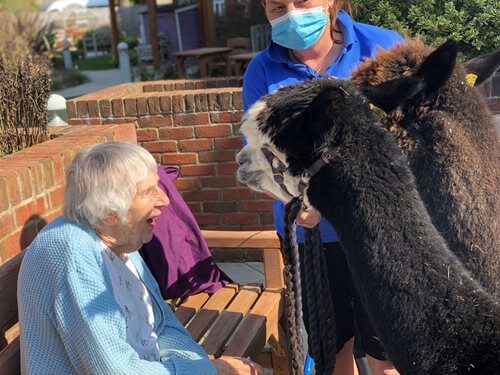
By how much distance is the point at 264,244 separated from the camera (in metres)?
3.38

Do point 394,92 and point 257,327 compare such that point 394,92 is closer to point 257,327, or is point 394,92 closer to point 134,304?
point 134,304

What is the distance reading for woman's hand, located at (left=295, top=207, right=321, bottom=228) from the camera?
2.00m

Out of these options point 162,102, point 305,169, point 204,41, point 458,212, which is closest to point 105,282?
point 305,169

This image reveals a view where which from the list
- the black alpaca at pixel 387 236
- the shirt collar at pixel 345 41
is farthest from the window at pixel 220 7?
the black alpaca at pixel 387 236

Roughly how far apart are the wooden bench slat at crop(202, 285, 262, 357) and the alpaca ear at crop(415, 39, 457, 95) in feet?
5.03

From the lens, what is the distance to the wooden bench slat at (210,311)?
3008 millimetres

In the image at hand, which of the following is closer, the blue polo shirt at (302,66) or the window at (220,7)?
the blue polo shirt at (302,66)

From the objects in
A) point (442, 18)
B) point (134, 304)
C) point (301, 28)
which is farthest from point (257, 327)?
point (442, 18)

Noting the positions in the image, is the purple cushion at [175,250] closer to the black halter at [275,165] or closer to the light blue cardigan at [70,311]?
the light blue cardigan at [70,311]

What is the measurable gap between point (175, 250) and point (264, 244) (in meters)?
0.55

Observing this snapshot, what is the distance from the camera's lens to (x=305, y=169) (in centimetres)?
184

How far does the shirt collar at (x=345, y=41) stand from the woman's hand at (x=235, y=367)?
120 centimetres

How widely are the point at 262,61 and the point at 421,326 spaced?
4.24 feet

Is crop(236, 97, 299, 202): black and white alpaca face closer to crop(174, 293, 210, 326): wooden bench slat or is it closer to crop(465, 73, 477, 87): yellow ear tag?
crop(465, 73, 477, 87): yellow ear tag
